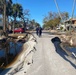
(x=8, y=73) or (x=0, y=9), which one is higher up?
(x=0, y=9)

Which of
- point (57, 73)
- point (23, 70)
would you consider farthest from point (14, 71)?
point (57, 73)

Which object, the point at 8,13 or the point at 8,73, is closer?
the point at 8,73

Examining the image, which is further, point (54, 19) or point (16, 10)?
point (54, 19)

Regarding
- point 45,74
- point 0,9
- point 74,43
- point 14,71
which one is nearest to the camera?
point 45,74

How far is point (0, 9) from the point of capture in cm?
7762

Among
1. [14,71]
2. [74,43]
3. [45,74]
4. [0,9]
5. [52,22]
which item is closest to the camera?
[45,74]

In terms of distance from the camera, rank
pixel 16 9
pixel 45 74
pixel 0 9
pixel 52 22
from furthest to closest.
Result: pixel 52 22, pixel 16 9, pixel 0 9, pixel 45 74

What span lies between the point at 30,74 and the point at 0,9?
Answer: 67494mm

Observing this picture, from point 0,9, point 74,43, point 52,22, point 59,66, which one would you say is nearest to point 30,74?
point 59,66

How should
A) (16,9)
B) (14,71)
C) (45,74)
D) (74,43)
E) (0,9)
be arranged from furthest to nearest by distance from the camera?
1. (16,9)
2. (0,9)
3. (74,43)
4. (14,71)
5. (45,74)

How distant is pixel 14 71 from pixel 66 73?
3276 mm

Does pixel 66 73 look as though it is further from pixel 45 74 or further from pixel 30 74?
pixel 30 74

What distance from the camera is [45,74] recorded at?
1217 cm

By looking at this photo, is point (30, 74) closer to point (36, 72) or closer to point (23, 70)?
point (36, 72)
